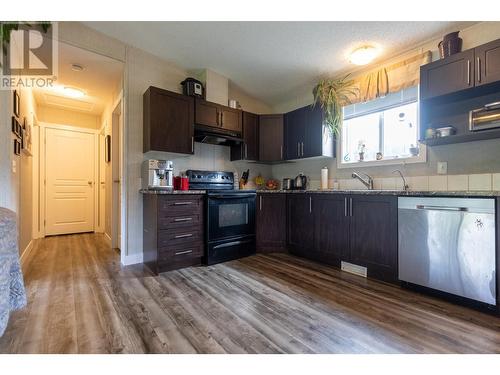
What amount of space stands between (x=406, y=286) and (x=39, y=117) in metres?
6.25

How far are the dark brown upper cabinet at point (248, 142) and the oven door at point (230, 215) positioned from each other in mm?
724

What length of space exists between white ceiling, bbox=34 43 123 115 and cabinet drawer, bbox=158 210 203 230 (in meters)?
2.01

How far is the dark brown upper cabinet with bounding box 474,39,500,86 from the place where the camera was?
1973 millimetres

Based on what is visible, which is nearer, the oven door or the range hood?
the oven door

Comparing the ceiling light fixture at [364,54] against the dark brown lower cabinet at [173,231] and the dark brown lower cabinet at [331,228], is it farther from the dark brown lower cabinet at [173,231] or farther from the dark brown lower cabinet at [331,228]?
the dark brown lower cabinet at [173,231]

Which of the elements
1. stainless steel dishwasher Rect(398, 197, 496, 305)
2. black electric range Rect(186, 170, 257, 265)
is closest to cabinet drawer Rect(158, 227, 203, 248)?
black electric range Rect(186, 170, 257, 265)

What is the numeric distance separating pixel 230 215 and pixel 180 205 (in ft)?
2.24

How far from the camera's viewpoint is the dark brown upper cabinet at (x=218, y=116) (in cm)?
322

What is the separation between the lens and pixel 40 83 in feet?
11.0

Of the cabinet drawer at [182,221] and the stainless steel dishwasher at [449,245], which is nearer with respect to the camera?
the stainless steel dishwasher at [449,245]

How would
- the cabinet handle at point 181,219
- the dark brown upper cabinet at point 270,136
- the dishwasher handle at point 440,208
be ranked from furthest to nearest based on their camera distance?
the dark brown upper cabinet at point 270,136 → the cabinet handle at point 181,219 → the dishwasher handle at point 440,208

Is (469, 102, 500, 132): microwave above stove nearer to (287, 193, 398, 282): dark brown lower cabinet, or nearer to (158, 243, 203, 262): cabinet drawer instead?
(287, 193, 398, 282): dark brown lower cabinet

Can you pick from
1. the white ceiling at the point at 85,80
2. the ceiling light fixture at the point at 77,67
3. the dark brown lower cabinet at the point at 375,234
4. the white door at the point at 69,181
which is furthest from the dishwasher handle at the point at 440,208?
the white door at the point at 69,181

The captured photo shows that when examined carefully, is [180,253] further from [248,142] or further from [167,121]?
[248,142]
